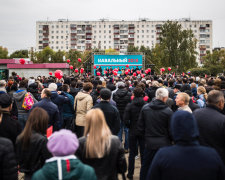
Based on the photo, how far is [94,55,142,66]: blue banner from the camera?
94.0 feet

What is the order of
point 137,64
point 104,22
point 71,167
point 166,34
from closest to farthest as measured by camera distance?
Answer: point 71,167
point 137,64
point 166,34
point 104,22

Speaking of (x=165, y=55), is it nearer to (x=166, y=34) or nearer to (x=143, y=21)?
(x=166, y=34)

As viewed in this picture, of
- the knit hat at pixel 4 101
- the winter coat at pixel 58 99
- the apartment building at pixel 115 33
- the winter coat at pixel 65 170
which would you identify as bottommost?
the winter coat at pixel 65 170

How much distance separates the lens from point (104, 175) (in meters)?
2.93

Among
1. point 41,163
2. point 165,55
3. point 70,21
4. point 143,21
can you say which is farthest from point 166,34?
point 70,21

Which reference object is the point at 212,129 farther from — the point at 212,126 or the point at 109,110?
the point at 109,110

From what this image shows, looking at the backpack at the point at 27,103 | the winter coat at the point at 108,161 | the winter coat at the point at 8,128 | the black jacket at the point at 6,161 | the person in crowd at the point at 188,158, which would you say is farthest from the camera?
the backpack at the point at 27,103

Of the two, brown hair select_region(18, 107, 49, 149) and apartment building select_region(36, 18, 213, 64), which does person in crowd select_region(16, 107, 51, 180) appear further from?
Result: apartment building select_region(36, 18, 213, 64)

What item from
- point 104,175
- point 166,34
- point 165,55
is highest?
point 166,34

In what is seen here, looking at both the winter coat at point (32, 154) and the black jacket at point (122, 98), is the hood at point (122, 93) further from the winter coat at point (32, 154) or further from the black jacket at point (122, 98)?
the winter coat at point (32, 154)

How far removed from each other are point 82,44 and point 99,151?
340 ft

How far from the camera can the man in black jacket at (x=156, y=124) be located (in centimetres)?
441

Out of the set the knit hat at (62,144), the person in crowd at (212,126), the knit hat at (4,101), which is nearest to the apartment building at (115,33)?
the knit hat at (4,101)

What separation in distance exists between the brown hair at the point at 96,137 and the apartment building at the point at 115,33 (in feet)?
326
